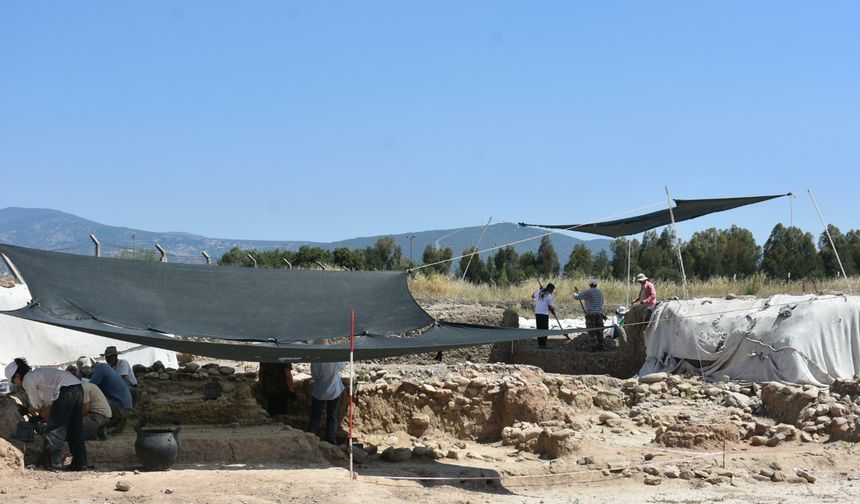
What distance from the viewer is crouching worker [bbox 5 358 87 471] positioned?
865 centimetres

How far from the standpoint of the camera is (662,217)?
59.2 ft

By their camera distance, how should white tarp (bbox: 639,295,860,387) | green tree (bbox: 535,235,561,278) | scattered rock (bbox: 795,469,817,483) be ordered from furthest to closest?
green tree (bbox: 535,235,561,278), white tarp (bbox: 639,295,860,387), scattered rock (bbox: 795,469,817,483)

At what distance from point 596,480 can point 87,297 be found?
524 centimetres

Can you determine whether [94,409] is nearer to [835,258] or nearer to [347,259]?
[347,259]

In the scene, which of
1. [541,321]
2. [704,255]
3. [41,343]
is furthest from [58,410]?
[704,255]

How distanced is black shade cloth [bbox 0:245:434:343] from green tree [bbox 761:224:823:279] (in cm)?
2609

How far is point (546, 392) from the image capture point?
13.5m

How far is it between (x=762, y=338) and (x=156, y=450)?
29.6 ft

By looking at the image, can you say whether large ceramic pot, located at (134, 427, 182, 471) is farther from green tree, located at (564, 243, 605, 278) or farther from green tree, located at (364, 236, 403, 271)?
green tree, located at (364, 236, 403, 271)

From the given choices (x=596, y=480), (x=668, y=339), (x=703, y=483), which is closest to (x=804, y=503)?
(x=703, y=483)

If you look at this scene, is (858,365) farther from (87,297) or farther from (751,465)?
(87,297)

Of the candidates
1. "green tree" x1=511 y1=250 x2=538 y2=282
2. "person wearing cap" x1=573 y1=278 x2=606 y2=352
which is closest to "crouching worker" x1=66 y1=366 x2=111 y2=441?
"person wearing cap" x1=573 y1=278 x2=606 y2=352

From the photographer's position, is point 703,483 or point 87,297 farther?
point 87,297

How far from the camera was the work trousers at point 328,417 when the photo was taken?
10508 mm
